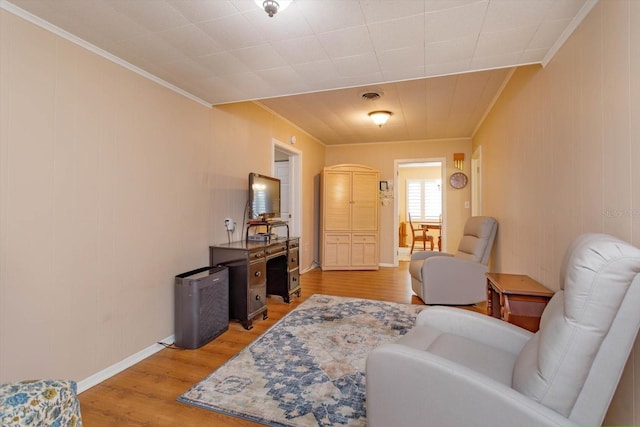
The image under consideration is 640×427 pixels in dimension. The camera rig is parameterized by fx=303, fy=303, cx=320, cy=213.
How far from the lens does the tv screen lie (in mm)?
3449

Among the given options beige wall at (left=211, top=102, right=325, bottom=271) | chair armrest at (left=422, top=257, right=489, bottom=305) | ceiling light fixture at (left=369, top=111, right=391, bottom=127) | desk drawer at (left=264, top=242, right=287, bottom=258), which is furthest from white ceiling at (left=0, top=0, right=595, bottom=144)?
chair armrest at (left=422, top=257, right=489, bottom=305)

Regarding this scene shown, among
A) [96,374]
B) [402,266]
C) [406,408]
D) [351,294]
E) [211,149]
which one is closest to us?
[406,408]

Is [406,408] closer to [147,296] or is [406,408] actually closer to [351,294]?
[147,296]

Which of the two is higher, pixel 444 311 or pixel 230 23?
pixel 230 23

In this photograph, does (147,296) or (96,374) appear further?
(147,296)

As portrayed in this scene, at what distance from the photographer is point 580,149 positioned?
5.72 ft

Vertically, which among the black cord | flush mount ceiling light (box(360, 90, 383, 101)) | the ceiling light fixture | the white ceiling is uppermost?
flush mount ceiling light (box(360, 90, 383, 101))

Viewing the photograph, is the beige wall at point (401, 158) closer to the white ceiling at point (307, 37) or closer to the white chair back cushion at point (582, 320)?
the white ceiling at point (307, 37)

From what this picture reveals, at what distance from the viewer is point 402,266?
243 inches

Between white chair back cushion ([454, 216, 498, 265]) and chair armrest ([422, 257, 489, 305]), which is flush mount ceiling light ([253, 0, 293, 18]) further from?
white chair back cushion ([454, 216, 498, 265])

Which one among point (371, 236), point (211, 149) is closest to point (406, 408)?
point (211, 149)

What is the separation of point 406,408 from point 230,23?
7.20ft

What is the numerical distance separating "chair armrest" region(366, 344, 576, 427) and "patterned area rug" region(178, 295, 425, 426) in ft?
1.81

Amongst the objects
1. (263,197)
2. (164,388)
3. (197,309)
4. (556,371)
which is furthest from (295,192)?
(556,371)
